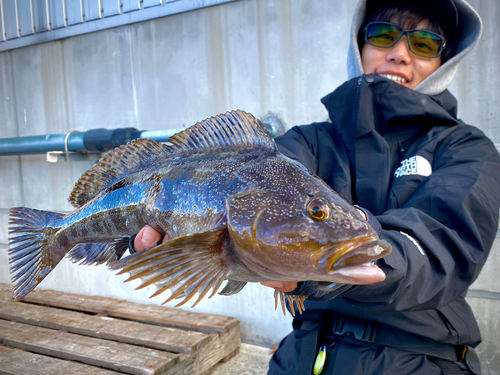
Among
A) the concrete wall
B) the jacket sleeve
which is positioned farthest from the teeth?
the concrete wall

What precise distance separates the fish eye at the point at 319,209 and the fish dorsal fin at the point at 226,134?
310mm

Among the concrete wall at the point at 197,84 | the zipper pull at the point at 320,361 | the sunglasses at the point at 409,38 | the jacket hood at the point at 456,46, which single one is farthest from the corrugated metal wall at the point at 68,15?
the zipper pull at the point at 320,361

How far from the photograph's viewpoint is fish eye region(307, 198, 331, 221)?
1.07 metres

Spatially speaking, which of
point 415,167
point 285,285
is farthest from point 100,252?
point 415,167

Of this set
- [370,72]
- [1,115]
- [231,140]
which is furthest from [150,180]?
[1,115]

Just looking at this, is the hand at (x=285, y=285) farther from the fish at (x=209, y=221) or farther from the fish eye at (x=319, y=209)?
the fish eye at (x=319, y=209)

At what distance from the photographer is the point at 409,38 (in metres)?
2.08

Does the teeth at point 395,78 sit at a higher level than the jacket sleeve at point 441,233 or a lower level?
higher

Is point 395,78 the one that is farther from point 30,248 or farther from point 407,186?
point 30,248

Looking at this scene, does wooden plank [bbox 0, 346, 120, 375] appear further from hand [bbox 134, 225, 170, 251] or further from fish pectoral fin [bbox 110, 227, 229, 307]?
fish pectoral fin [bbox 110, 227, 229, 307]

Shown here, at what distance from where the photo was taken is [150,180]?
1471mm

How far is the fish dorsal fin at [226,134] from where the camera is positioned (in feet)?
4.48

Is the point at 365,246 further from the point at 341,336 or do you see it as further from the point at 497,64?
the point at 497,64

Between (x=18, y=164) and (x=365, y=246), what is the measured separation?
473cm
